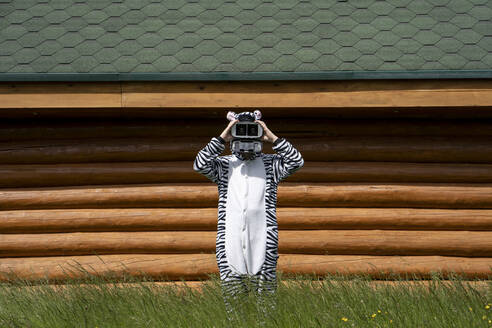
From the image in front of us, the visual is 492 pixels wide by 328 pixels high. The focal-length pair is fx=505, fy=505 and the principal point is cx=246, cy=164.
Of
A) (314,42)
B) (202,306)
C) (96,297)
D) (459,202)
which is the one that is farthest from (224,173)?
(459,202)

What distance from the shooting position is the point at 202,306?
372cm

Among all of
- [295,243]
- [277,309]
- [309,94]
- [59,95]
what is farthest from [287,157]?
[59,95]

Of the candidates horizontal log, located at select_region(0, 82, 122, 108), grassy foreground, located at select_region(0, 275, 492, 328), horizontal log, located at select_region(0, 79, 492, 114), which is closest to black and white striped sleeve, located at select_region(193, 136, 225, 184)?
grassy foreground, located at select_region(0, 275, 492, 328)

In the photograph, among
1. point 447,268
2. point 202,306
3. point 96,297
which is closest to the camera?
point 202,306

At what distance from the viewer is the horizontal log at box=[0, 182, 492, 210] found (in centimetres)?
550

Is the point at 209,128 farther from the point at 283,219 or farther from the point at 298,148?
the point at 283,219

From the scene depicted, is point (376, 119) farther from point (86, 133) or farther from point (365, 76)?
point (86, 133)

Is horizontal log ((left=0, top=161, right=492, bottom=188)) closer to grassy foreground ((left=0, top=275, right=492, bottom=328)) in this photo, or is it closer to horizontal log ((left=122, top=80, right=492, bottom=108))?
horizontal log ((left=122, top=80, right=492, bottom=108))

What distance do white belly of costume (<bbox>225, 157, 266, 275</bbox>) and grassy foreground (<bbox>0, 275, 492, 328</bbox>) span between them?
0.26 metres

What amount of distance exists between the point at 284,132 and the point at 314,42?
40.0 inches

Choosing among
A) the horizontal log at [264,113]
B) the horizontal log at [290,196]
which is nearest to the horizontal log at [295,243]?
the horizontal log at [290,196]

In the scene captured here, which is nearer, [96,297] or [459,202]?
[96,297]

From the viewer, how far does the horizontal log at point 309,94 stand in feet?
16.2

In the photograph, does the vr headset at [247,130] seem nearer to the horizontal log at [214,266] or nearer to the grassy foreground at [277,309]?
the grassy foreground at [277,309]
